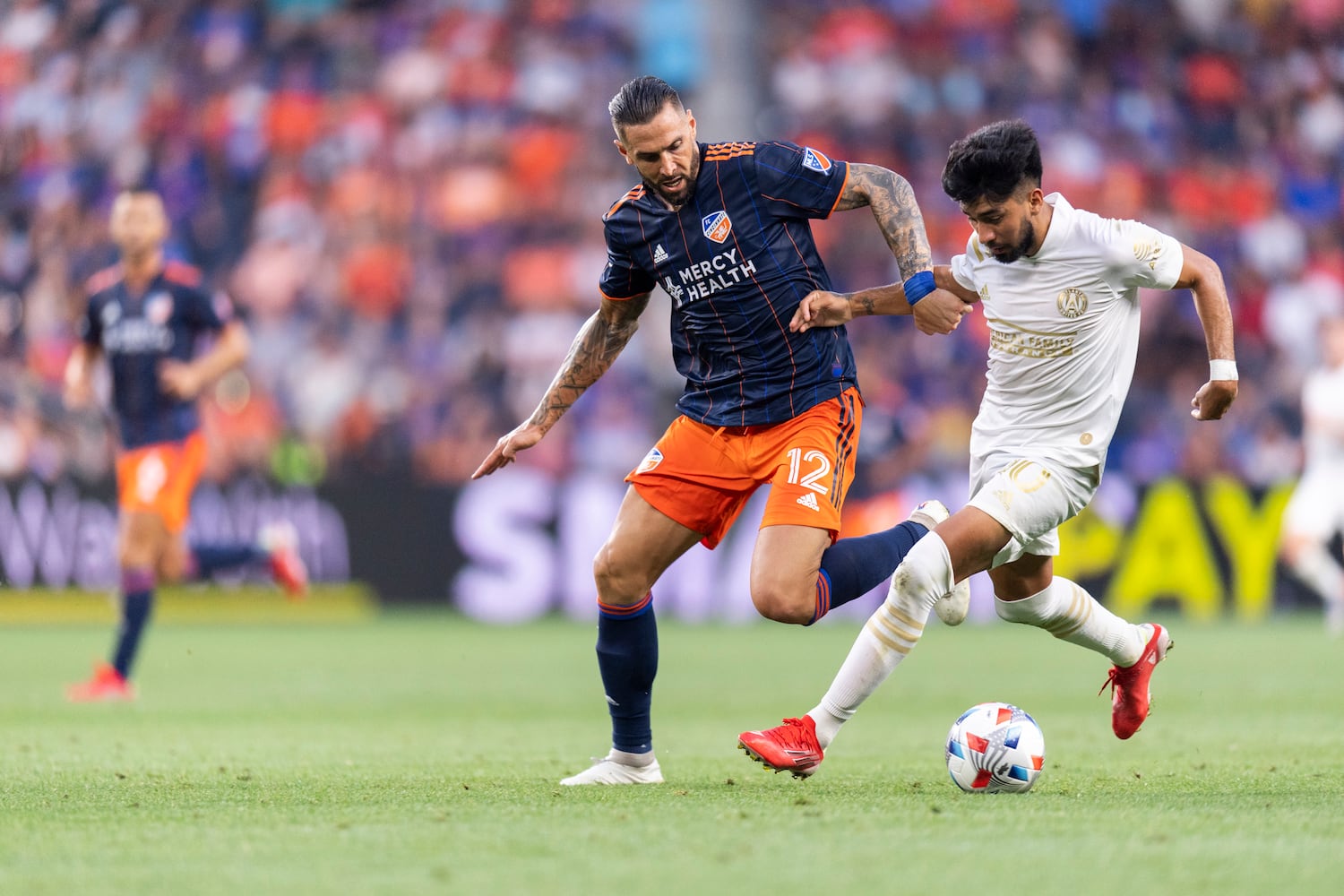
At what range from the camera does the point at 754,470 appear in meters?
5.85

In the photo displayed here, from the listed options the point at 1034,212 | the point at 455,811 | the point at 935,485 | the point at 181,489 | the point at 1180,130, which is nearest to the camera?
the point at 455,811

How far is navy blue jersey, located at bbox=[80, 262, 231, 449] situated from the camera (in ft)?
31.8

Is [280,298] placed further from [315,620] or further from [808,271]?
[808,271]

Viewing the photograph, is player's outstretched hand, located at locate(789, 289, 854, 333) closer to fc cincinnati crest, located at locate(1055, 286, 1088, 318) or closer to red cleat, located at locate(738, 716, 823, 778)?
fc cincinnati crest, located at locate(1055, 286, 1088, 318)

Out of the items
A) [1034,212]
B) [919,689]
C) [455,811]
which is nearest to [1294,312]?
[919,689]

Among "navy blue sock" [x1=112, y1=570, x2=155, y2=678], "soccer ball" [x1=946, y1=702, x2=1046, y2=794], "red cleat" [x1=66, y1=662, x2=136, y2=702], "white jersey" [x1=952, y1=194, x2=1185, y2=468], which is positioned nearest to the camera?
"soccer ball" [x1=946, y1=702, x2=1046, y2=794]

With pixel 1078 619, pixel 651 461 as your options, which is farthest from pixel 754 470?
pixel 1078 619

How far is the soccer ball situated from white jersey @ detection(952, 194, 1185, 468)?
96 centimetres

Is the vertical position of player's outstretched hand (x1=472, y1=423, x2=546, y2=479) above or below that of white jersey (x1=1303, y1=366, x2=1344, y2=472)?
below

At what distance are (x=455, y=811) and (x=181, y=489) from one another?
5357 millimetres

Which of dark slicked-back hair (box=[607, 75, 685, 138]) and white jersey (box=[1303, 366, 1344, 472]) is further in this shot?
white jersey (box=[1303, 366, 1344, 472])

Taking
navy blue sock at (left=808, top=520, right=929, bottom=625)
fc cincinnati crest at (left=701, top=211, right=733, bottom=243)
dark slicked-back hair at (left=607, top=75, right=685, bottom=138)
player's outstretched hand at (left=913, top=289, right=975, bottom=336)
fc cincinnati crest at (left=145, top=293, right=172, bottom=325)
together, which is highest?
dark slicked-back hair at (left=607, top=75, right=685, bottom=138)

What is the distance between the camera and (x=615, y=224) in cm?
593

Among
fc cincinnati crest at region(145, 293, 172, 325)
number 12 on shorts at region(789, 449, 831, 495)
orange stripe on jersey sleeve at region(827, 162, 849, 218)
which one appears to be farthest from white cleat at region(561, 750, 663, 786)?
fc cincinnati crest at region(145, 293, 172, 325)
